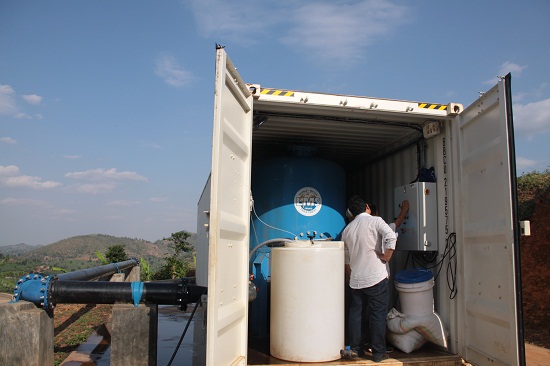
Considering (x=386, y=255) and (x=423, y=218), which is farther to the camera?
(x=423, y=218)

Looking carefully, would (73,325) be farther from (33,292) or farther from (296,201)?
(296,201)

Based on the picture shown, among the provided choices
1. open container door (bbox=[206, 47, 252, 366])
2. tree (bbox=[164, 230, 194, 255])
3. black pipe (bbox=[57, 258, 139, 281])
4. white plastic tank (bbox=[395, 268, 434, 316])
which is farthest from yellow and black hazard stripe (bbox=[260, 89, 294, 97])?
tree (bbox=[164, 230, 194, 255])

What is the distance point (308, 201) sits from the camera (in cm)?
632

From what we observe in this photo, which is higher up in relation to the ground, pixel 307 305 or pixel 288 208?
pixel 288 208

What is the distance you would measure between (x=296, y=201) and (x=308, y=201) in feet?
0.56

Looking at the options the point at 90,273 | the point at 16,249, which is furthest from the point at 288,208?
the point at 16,249

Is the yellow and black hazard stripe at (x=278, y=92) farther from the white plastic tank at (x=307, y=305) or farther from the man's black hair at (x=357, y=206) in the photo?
the white plastic tank at (x=307, y=305)

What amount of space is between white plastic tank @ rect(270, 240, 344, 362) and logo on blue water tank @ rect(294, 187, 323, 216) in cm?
140

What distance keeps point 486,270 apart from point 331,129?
2.71 m

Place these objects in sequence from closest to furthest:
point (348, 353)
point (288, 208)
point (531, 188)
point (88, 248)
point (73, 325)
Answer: point (348, 353) < point (288, 208) < point (73, 325) < point (531, 188) < point (88, 248)

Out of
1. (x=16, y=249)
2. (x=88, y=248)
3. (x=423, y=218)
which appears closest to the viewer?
(x=423, y=218)

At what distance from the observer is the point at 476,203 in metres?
4.64

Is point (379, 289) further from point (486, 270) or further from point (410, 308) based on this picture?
point (486, 270)

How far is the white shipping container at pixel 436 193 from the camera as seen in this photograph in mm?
3676
